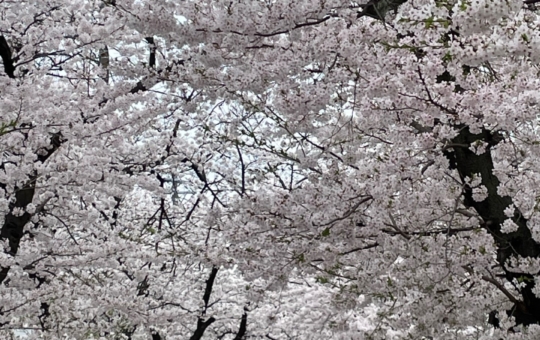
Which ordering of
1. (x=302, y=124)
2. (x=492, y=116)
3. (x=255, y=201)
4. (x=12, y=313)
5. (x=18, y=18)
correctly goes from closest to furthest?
(x=492, y=116), (x=302, y=124), (x=255, y=201), (x=12, y=313), (x=18, y=18)

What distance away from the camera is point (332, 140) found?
5953 mm

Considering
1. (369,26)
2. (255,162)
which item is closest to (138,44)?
(255,162)

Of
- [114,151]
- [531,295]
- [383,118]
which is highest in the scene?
[114,151]

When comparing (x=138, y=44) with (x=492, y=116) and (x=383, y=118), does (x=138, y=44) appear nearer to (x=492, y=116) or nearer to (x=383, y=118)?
(x=383, y=118)

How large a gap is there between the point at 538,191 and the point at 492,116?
1.16 metres

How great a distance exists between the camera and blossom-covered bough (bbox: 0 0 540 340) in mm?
3967

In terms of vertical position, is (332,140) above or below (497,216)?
above

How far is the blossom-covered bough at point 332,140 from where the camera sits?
3.97 metres

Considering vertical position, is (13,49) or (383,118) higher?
(13,49)

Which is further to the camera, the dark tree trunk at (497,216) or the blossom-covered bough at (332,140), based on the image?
the dark tree trunk at (497,216)

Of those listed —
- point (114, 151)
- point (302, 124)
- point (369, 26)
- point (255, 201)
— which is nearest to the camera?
point (369, 26)

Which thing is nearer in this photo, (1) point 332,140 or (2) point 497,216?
(2) point 497,216

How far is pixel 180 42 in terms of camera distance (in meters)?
4.34

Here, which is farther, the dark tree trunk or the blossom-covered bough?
the dark tree trunk
